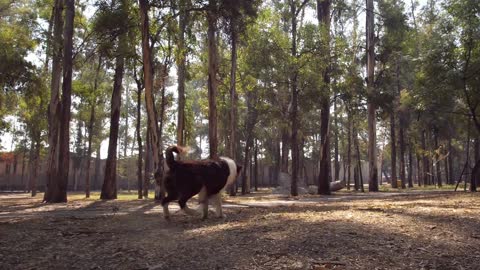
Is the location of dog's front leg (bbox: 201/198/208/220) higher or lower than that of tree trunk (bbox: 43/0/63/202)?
lower

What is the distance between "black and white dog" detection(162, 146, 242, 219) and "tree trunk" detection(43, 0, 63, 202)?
1164cm

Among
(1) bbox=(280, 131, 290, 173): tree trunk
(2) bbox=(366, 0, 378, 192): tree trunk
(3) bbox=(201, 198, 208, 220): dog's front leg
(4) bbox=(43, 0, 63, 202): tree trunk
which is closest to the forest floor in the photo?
(3) bbox=(201, 198, 208, 220): dog's front leg

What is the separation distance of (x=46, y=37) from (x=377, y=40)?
74.4ft

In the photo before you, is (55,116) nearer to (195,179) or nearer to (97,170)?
(195,179)

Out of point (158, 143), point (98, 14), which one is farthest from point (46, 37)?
point (158, 143)

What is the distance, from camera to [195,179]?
825cm

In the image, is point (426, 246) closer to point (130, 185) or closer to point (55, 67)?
point (55, 67)

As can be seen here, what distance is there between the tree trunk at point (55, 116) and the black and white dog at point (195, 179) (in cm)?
1164

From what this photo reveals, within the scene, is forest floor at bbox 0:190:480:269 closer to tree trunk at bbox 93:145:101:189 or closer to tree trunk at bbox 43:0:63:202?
tree trunk at bbox 43:0:63:202

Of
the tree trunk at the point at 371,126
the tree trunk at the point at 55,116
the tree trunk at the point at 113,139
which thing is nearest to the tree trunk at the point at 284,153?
the tree trunk at the point at 371,126

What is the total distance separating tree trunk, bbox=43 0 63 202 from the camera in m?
18.3

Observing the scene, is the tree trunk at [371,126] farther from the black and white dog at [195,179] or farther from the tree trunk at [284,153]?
the black and white dog at [195,179]

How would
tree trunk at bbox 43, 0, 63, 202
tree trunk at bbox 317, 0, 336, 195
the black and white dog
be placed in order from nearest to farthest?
the black and white dog
tree trunk at bbox 43, 0, 63, 202
tree trunk at bbox 317, 0, 336, 195

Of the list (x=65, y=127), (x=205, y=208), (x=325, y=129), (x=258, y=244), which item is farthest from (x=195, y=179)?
(x=325, y=129)
